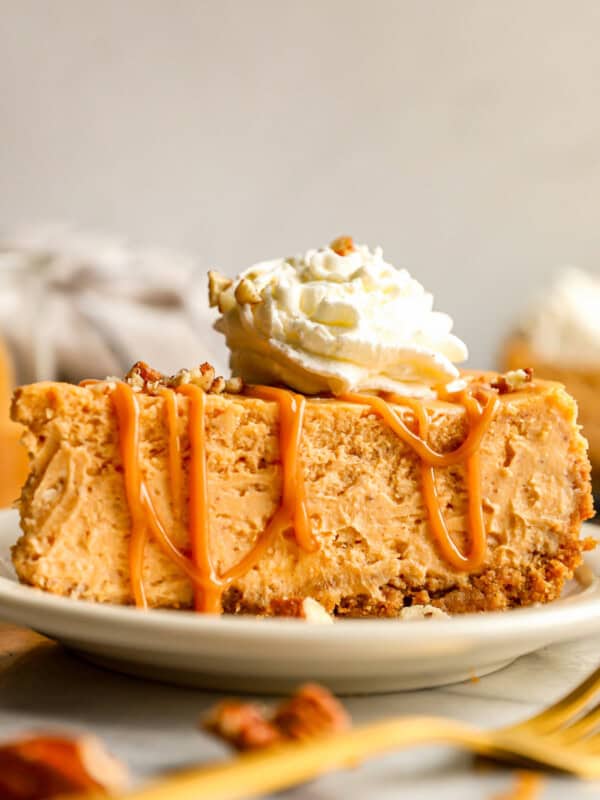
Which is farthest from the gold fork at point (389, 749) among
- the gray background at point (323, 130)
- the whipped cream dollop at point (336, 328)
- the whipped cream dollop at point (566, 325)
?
the gray background at point (323, 130)

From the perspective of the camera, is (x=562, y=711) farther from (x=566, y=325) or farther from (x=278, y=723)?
(x=566, y=325)

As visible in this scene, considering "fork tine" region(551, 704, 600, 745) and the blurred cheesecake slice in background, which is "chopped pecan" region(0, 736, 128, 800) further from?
the blurred cheesecake slice in background

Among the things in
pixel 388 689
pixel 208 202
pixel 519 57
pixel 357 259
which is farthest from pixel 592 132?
pixel 388 689

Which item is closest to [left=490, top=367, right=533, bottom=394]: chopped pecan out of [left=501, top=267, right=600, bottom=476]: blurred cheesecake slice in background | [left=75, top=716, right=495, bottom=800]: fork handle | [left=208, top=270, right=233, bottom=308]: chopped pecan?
[left=208, top=270, right=233, bottom=308]: chopped pecan

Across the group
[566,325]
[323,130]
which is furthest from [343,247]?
[323,130]

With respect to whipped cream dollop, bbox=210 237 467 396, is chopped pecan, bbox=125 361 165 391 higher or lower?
lower

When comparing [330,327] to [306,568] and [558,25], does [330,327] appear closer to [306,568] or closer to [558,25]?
[306,568]
